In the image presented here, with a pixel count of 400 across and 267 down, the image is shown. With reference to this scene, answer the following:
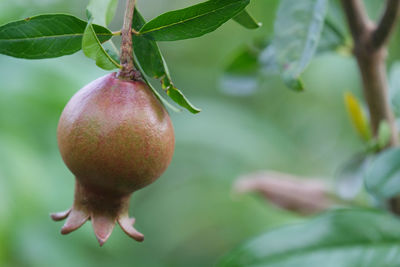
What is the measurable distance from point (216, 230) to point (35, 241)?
118 cm

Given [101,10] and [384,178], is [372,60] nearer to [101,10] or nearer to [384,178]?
[384,178]

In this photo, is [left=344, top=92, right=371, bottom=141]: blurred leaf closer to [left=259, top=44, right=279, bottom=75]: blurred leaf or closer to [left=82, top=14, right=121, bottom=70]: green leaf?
[left=259, top=44, right=279, bottom=75]: blurred leaf

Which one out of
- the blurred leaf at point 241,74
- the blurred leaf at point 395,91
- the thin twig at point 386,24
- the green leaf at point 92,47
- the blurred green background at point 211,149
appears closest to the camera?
the green leaf at point 92,47

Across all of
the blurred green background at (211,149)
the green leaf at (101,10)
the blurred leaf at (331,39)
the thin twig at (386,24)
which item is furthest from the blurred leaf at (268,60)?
the blurred green background at (211,149)

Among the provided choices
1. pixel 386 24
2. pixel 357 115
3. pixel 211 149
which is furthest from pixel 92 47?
pixel 211 149

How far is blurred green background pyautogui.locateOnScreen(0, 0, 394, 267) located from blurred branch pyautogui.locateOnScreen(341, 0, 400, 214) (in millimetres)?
946

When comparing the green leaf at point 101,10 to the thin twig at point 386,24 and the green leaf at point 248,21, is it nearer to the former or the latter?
the green leaf at point 248,21

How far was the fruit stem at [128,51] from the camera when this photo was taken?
524 millimetres

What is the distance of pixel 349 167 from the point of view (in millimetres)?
974

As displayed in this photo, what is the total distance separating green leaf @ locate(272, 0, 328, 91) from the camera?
643 millimetres

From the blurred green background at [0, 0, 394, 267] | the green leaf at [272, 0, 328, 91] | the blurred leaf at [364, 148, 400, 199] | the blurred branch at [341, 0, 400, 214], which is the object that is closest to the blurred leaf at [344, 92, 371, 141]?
the blurred branch at [341, 0, 400, 214]

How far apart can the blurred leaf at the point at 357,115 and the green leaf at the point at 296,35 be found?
0.29m

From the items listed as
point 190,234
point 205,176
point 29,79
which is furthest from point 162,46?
point 29,79

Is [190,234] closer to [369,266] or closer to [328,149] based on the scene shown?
[328,149]
